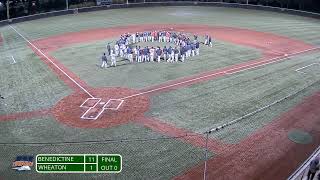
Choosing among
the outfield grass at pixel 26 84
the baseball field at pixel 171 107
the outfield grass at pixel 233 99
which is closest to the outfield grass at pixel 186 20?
the baseball field at pixel 171 107

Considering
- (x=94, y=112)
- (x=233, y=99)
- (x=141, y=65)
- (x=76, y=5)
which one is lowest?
(x=94, y=112)

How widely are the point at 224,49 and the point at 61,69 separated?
16.5 meters

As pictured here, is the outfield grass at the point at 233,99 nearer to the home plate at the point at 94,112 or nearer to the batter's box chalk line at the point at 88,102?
the home plate at the point at 94,112

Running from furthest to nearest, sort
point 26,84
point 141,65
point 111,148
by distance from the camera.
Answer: point 141,65 → point 26,84 → point 111,148

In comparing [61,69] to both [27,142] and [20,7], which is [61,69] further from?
[20,7]

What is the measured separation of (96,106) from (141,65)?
10.1 m

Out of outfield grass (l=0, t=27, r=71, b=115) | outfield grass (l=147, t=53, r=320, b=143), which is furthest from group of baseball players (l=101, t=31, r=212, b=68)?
outfield grass (l=147, t=53, r=320, b=143)

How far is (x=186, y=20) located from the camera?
55969 mm

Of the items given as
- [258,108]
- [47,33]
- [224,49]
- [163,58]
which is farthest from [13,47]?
[258,108]

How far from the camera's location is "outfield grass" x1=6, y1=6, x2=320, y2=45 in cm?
4900

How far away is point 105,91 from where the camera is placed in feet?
87.9

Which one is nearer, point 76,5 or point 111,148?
point 111,148
